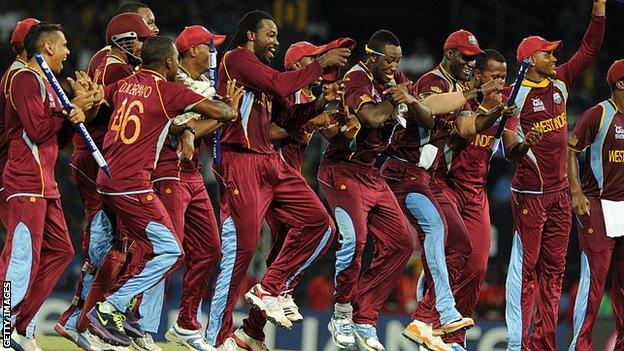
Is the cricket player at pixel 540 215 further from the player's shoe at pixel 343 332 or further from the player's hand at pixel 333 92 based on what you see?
the player's hand at pixel 333 92

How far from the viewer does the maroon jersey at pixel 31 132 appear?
1011 cm

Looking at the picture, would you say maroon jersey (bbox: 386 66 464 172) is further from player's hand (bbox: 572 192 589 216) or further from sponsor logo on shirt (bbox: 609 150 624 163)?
sponsor logo on shirt (bbox: 609 150 624 163)

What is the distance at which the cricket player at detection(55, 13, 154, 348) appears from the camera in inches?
441

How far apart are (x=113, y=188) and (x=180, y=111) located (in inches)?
30.5

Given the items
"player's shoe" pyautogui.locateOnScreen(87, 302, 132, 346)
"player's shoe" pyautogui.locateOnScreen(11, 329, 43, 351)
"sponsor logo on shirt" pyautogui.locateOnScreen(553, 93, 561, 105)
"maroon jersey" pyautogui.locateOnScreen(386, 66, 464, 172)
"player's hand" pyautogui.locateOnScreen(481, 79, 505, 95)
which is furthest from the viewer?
"sponsor logo on shirt" pyautogui.locateOnScreen(553, 93, 561, 105)

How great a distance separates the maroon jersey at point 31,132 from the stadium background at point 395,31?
8.80 metres

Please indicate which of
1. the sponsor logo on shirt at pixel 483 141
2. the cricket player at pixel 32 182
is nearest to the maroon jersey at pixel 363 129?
A: the sponsor logo on shirt at pixel 483 141

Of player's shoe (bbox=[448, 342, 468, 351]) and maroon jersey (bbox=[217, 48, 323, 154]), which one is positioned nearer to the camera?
maroon jersey (bbox=[217, 48, 323, 154])

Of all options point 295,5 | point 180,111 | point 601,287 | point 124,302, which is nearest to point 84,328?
point 124,302

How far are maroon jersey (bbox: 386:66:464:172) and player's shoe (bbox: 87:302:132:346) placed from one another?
2845 millimetres

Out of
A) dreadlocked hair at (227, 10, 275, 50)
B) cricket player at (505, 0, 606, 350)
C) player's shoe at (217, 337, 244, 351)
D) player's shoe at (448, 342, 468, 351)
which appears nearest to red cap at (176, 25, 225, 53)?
dreadlocked hair at (227, 10, 275, 50)

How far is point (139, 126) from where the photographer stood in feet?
34.5

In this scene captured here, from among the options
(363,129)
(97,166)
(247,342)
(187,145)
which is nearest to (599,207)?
(363,129)

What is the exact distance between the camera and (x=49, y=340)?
1275 cm
